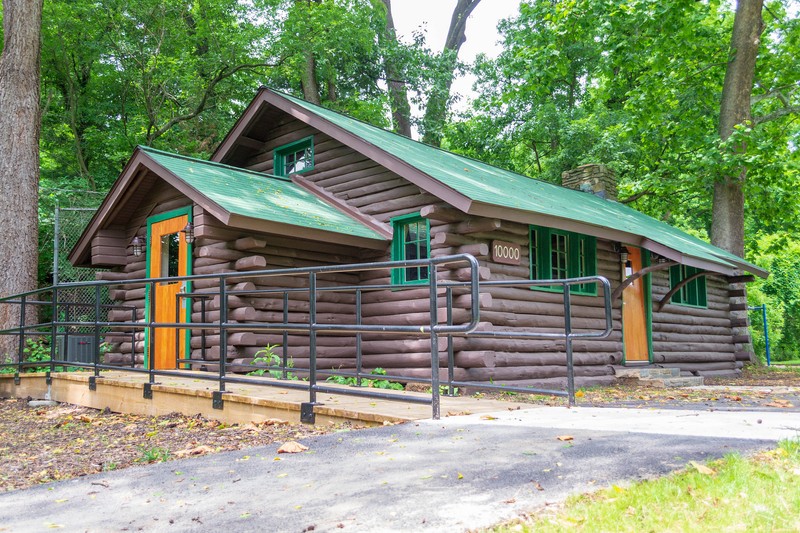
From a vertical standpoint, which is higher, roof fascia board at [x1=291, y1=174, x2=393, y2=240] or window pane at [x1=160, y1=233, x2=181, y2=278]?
roof fascia board at [x1=291, y1=174, x2=393, y2=240]

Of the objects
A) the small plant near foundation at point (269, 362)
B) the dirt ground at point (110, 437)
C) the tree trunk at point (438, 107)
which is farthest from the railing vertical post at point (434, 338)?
the tree trunk at point (438, 107)

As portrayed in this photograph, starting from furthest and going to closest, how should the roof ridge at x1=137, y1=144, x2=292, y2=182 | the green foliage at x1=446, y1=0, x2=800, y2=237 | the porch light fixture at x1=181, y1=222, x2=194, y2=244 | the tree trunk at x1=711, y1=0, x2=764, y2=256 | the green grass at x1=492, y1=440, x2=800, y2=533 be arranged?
the tree trunk at x1=711, y1=0, x2=764, y2=256 → the green foliage at x1=446, y1=0, x2=800, y2=237 → the roof ridge at x1=137, y1=144, x2=292, y2=182 → the porch light fixture at x1=181, y1=222, x2=194, y2=244 → the green grass at x1=492, y1=440, x2=800, y2=533

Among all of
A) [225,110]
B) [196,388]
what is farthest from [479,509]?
[225,110]

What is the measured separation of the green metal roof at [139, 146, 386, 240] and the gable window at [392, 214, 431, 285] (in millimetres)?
412

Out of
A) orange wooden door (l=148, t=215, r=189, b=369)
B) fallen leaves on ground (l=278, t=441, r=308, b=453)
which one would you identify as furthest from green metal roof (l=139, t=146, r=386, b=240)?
fallen leaves on ground (l=278, t=441, r=308, b=453)

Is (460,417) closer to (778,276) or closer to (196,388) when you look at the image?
(196,388)

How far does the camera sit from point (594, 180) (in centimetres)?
1852

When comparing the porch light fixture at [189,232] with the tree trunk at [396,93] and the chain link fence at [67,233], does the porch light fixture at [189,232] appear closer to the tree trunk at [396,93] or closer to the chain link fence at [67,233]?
the chain link fence at [67,233]

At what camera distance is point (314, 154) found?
45.4ft

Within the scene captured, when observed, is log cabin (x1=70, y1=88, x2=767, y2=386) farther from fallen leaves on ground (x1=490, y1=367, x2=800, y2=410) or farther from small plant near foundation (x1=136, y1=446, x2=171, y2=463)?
small plant near foundation (x1=136, y1=446, x2=171, y2=463)

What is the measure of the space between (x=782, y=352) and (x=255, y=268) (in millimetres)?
28321

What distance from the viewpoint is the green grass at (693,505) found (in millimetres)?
2748

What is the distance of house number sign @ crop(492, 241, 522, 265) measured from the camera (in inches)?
432

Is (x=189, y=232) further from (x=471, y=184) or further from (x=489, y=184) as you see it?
(x=489, y=184)
